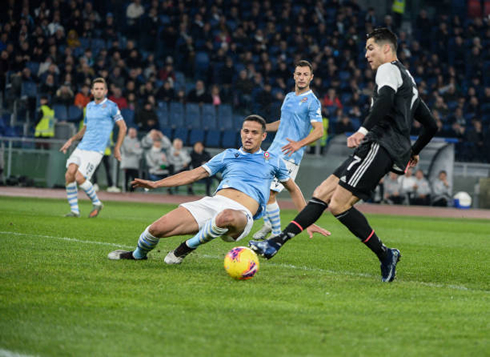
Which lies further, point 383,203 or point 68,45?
point 68,45

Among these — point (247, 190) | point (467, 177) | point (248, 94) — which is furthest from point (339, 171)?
point (248, 94)

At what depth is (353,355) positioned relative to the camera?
4.02 meters

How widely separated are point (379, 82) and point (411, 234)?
725cm

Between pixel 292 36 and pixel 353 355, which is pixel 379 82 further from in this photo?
pixel 292 36

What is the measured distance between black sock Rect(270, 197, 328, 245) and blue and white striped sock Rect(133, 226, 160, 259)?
114cm

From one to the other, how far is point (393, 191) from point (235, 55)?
8932 millimetres

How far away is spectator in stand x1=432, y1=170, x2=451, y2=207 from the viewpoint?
22.8 meters

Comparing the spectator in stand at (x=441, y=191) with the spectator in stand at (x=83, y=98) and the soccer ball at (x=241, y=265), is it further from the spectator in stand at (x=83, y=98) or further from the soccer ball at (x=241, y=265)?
the soccer ball at (x=241, y=265)

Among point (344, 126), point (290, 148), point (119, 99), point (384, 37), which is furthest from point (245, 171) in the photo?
point (344, 126)

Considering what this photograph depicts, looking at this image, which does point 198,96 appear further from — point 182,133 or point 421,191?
point 421,191

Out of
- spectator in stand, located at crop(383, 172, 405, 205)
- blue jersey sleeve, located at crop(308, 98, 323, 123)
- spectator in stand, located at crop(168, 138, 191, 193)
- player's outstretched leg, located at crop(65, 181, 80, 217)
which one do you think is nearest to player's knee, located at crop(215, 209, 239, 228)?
blue jersey sleeve, located at crop(308, 98, 323, 123)

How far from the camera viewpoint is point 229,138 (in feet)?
81.5

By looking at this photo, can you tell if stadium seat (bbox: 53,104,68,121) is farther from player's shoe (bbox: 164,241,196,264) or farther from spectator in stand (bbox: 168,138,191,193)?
player's shoe (bbox: 164,241,196,264)

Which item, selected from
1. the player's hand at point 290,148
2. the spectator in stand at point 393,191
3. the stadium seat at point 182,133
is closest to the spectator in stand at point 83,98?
the stadium seat at point 182,133
